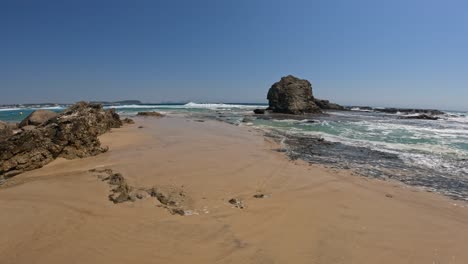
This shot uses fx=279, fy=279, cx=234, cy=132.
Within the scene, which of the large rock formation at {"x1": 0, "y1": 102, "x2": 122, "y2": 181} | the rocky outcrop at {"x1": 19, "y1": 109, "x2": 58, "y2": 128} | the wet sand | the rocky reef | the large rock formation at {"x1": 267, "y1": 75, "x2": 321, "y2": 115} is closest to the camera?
the wet sand

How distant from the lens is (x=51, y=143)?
759 centimetres

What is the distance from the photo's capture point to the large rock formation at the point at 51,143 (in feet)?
21.8

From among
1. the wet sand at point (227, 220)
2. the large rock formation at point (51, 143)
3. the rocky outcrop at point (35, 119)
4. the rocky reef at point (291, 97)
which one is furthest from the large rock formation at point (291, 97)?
the wet sand at point (227, 220)

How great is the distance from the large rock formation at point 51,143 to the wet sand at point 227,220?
49 cm

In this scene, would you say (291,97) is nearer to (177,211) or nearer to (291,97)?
(291,97)

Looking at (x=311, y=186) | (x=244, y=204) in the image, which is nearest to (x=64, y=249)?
(x=244, y=204)

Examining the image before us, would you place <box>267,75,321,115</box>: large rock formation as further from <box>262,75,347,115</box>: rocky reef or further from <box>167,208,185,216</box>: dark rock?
<box>167,208,185,216</box>: dark rock

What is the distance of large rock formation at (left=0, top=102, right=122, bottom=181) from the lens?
6.65m

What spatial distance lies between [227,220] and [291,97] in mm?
38377

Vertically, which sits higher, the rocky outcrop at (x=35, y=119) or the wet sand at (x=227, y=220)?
the rocky outcrop at (x=35, y=119)

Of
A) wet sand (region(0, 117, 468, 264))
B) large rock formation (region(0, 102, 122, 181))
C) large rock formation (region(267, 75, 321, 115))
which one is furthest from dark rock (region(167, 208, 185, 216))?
large rock formation (region(267, 75, 321, 115))

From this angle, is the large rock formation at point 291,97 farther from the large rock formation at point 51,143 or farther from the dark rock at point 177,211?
the dark rock at point 177,211

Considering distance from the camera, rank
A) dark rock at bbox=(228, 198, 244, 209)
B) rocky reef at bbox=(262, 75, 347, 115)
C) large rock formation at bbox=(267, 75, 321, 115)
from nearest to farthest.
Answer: dark rock at bbox=(228, 198, 244, 209), rocky reef at bbox=(262, 75, 347, 115), large rock formation at bbox=(267, 75, 321, 115)

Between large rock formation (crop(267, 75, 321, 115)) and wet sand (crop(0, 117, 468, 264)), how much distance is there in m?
34.0
